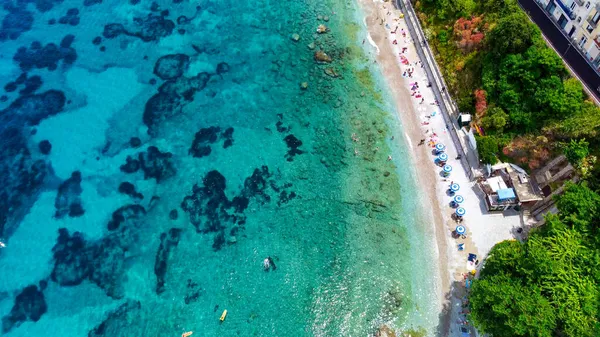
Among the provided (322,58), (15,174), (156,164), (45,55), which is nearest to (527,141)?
(322,58)

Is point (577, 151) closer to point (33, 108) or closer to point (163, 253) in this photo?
point (163, 253)

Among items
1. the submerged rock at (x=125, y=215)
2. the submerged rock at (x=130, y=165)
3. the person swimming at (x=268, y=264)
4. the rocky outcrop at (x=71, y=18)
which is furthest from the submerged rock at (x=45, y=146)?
the person swimming at (x=268, y=264)

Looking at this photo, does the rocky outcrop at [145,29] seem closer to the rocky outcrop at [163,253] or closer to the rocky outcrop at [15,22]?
the rocky outcrop at [15,22]

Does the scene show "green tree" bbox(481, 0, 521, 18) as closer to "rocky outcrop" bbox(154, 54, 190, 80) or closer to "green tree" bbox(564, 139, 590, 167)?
"green tree" bbox(564, 139, 590, 167)

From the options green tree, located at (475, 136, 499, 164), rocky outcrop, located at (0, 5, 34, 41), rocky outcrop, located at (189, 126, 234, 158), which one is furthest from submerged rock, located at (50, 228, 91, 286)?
green tree, located at (475, 136, 499, 164)

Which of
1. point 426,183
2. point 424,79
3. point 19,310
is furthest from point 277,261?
point 424,79

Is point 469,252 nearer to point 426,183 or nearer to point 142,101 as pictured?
point 426,183

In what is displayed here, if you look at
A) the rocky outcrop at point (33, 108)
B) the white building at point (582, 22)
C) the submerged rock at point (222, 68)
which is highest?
the white building at point (582, 22)
